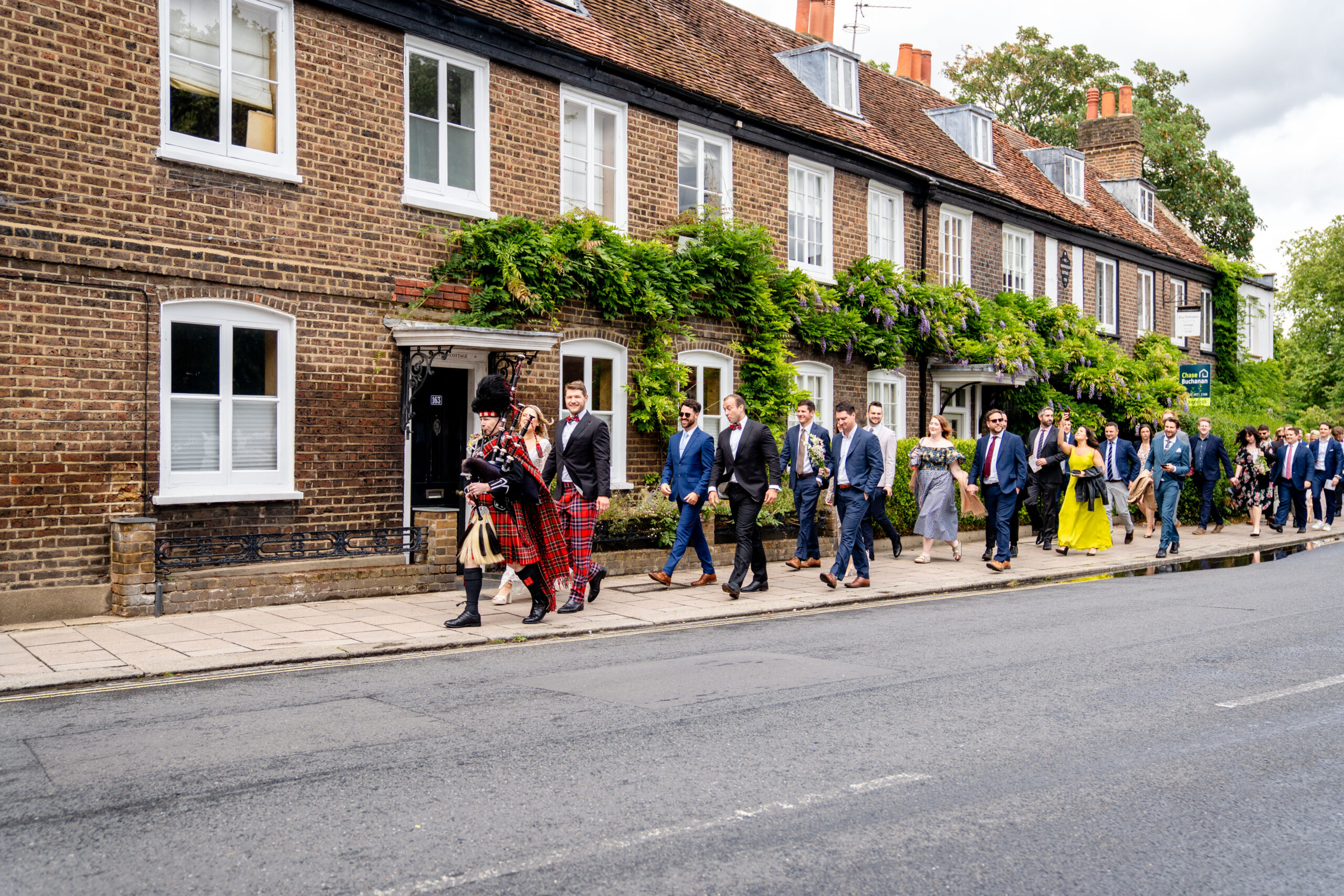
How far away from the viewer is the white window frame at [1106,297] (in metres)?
27.0

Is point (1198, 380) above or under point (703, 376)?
above

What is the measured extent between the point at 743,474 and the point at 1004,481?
403 centimetres

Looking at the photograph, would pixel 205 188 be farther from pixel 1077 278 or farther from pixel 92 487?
pixel 1077 278

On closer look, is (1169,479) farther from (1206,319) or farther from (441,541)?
(1206,319)

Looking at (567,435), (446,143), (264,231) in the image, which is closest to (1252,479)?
(567,435)

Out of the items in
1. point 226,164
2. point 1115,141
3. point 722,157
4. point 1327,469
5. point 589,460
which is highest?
point 1115,141

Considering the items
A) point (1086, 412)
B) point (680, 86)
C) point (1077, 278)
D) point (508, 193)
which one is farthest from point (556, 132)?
point (1077, 278)

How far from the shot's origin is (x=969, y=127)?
24562mm

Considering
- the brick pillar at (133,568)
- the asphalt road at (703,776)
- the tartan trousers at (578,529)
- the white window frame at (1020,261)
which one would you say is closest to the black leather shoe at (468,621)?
the asphalt road at (703,776)

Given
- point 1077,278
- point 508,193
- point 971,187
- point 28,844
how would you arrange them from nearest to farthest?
point 28,844, point 508,193, point 971,187, point 1077,278

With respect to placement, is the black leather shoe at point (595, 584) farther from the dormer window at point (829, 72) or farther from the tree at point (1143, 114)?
the tree at point (1143, 114)

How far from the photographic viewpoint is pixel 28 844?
13.7 feet

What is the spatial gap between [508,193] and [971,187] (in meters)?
11.4

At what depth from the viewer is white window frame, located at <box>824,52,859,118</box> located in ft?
66.9
